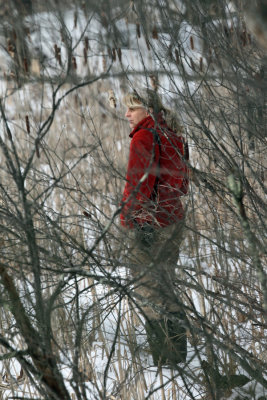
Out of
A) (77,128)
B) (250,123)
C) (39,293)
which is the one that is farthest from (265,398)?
(77,128)

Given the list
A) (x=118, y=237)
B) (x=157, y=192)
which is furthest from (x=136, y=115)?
(x=118, y=237)

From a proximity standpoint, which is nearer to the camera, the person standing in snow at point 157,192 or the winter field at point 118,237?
the winter field at point 118,237

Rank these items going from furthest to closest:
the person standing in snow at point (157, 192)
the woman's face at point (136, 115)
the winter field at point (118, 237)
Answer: the woman's face at point (136, 115) < the person standing in snow at point (157, 192) < the winter field at point (118, 237)

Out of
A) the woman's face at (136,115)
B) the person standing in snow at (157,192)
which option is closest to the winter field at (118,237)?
the person standing in snow at (157,192)

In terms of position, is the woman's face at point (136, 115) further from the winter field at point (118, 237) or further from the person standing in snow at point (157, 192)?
the winter field at point (118, 237)

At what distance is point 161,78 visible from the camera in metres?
2.74

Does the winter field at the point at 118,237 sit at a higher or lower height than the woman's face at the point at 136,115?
lower

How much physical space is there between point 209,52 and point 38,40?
874mm

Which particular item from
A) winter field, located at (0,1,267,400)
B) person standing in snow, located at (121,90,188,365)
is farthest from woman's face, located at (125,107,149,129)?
winter field, located at (0,1,267,400)

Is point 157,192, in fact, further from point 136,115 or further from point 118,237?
point 118,237

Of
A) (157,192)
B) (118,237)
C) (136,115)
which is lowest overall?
(118,237)

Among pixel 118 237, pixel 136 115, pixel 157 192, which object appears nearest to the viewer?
pixel 118 237

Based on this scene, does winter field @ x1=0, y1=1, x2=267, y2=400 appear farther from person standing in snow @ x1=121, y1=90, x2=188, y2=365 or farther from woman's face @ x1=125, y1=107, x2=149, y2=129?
woman's face @ x1=125, y1=107, x2=149, y2=129

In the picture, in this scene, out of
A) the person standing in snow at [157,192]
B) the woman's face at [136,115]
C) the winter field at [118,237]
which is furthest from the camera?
the woman's face at [136,115]
